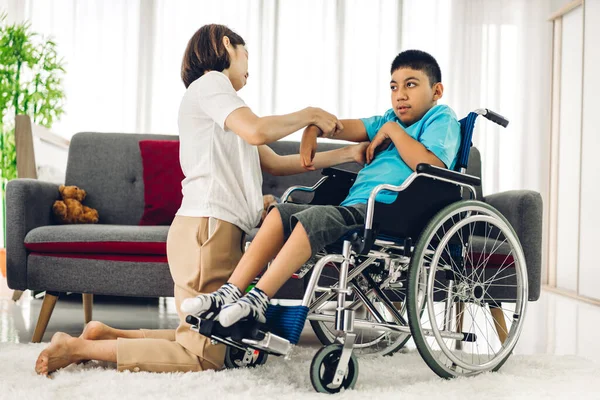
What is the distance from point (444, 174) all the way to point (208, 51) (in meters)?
0.73

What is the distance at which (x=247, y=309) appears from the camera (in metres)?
1.37

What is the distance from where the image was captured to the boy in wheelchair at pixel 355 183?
56.6 inches

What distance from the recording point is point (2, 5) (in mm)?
5191

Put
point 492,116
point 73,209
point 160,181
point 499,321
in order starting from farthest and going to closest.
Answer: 1. point 160,181
2. point 73,209
3. point 499,321
4. point 492,116

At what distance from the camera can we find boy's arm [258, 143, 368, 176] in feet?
6.37

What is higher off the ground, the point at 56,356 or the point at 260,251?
the point at 260,251

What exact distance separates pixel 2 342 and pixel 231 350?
855mm

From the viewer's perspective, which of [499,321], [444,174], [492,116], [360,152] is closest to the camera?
[444,174]

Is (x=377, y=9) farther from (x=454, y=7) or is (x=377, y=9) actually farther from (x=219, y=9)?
(x=219, y=9)

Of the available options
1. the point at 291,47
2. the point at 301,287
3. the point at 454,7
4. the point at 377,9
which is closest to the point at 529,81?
the point at 454,7

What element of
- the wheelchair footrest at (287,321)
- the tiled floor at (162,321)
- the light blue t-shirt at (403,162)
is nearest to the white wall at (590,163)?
the tiled floor at (162,321)

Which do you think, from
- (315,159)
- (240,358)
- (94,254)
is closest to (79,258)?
(94,254)

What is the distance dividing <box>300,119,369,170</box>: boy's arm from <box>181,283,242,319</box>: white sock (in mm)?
416

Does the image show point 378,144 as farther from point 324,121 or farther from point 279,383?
point 279,383
